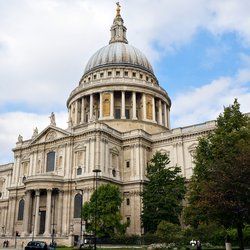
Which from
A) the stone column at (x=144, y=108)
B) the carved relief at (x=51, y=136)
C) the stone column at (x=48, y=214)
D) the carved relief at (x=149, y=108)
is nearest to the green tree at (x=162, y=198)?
the stone column at (x=48, y=214)

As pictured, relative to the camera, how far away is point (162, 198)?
49.9m

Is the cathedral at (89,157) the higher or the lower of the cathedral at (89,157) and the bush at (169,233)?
the higher

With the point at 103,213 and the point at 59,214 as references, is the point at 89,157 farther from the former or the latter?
the point at 103,213

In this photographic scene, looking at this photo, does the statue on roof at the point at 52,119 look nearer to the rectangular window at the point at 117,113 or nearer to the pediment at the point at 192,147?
the rectangular window at the point at 117,113

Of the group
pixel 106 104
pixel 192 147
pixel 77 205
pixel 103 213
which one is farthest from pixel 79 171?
pixel 106 104

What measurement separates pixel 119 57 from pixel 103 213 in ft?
150

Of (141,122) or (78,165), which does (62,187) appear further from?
(141,122)

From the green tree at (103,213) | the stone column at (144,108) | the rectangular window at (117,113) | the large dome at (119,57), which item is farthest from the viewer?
the large dome at (119,57)

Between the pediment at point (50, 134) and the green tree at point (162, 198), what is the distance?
18.1 metres

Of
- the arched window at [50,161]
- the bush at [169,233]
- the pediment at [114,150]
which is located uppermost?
the pediment at [114,150]

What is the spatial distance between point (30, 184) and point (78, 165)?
8.05 meters

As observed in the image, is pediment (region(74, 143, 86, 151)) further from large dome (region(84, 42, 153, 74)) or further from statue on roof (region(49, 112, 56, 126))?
large dome (region(84, 42, 153, 74))

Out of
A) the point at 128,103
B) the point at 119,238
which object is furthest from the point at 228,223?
the point at 128,103

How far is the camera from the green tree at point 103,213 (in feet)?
152
